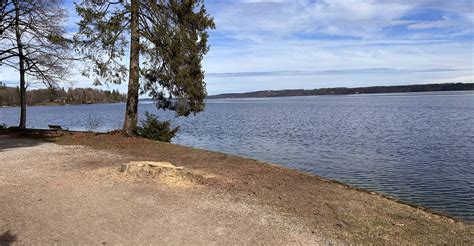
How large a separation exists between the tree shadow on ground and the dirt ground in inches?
0.5

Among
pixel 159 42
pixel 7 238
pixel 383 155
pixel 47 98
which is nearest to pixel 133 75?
pixel 159 42

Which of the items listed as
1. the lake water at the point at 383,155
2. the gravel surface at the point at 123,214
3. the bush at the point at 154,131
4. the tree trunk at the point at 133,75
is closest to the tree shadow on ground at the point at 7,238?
the gravel surface at the point at 123,214

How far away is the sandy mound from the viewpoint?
9.32 meters

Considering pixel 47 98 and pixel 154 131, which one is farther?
pixel 47 98

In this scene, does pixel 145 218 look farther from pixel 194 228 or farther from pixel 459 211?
pixel 459 211

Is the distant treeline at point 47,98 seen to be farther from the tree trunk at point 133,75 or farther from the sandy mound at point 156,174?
the sandy mound at point 156,174

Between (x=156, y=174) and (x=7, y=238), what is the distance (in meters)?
3.97

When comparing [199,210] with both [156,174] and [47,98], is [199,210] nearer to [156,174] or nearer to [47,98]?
[156,174]

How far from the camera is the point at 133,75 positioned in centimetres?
1677

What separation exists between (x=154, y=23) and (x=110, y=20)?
160 cm

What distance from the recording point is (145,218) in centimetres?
697

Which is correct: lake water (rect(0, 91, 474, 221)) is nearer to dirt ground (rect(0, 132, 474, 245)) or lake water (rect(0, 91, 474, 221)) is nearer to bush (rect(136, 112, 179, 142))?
dirt ground (rect(0, 132, 474, 245))

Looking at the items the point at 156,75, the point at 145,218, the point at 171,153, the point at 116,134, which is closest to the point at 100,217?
the point at 145,218

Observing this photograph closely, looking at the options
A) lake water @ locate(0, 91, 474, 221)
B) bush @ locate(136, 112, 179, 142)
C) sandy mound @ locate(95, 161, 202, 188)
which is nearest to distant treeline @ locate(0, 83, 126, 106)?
lake water @ locate(0, 91, 474, 221)
